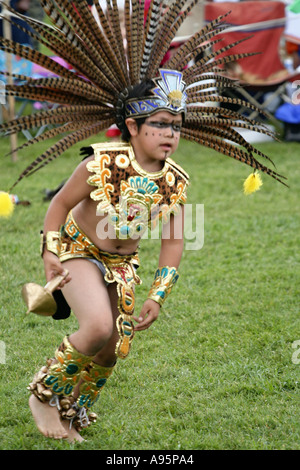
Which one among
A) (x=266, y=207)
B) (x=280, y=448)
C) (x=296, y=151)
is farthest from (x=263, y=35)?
(x=280, y=448)

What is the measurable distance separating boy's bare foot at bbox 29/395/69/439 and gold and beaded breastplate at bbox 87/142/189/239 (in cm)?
83

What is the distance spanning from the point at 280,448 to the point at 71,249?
1.27 meters

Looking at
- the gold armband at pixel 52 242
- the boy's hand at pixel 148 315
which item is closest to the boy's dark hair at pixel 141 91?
the gold armband at pixel 52 242

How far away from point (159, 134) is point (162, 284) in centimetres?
67

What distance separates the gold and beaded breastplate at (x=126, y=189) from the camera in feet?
9.42

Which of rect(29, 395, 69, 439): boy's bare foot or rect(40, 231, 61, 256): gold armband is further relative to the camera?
rect(29, 395, 69, 439): boy's bare foot

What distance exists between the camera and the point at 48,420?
9.66 ft

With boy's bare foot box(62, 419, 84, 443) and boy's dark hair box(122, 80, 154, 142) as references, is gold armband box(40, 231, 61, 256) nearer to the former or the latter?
boy's dark hair box(122, 80, 154, 142)

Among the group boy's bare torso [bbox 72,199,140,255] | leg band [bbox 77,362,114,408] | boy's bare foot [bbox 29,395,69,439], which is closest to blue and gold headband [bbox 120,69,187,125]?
boy's bare torso [bbox 72,199,140,255]

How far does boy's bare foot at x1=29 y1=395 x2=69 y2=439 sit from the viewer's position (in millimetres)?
2926

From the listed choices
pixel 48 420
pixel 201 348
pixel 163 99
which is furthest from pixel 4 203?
pixel 201 348

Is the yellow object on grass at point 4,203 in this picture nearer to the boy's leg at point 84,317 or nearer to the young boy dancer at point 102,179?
the young boy dancer at point 102,179

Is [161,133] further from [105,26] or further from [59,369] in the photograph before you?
[59,369]

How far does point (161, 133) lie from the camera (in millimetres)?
2863
